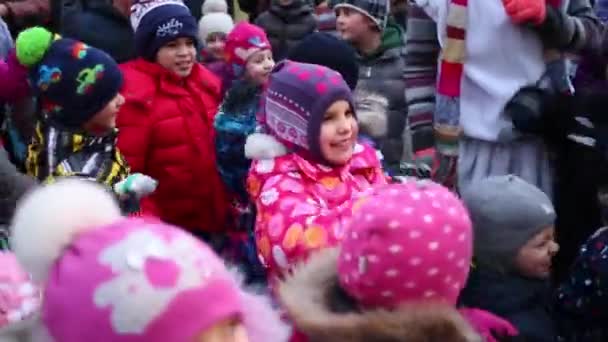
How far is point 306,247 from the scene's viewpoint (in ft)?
10.3

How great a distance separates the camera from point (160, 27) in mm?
4777

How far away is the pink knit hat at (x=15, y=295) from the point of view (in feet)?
7.27

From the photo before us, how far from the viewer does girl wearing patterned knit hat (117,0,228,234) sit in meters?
4.61

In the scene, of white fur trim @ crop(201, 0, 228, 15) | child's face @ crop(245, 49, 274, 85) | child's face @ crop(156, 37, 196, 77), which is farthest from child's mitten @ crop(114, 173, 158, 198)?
white fur trim @ crop(201, 0, 228, 15)

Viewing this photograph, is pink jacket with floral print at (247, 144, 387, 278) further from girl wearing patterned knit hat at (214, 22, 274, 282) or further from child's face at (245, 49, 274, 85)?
child's face at (245, 49, 274, 85)

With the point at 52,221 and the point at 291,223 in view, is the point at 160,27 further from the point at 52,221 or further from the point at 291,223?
the point at 52,221

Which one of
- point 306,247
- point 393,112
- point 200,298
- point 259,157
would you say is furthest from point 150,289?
point 393,112

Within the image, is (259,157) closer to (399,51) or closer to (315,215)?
(315,215)

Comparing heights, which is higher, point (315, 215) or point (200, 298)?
point (200, 298)

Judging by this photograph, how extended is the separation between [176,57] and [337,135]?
5.07 feet

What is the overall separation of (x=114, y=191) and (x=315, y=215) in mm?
809

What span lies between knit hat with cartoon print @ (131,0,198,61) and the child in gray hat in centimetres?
184

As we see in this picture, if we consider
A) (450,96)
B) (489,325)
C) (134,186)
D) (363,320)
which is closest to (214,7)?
(450,96)

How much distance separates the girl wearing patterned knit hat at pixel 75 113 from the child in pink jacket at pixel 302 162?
48 cm
